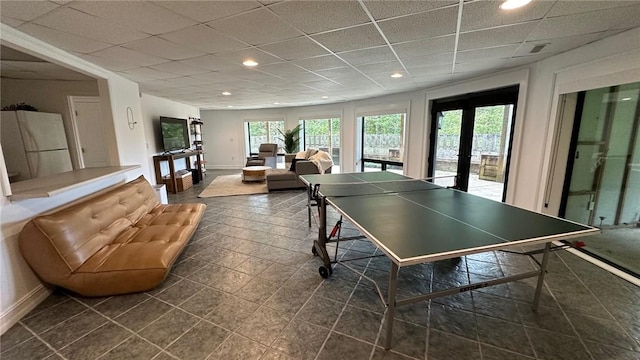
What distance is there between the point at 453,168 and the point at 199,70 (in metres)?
4.86

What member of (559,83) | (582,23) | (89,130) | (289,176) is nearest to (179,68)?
(89,130)

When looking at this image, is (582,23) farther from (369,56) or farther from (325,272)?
(325,272)

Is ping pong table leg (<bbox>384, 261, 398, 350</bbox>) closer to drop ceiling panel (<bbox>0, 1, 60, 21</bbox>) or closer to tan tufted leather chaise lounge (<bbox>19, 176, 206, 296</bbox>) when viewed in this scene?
tan tufted leather chaise lounge (<bbox>19, 176, 206, 296</bbox>)

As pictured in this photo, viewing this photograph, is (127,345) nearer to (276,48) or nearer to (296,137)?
(276,48)

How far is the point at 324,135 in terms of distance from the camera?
8.66 meters

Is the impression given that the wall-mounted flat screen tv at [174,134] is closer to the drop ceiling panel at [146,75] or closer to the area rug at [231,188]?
the area rug at [231,188]

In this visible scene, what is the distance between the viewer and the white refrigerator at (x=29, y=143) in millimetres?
3824

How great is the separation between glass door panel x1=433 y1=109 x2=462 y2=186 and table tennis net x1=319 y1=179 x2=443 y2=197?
2140 mm

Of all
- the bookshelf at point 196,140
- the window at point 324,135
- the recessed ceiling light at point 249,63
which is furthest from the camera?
the window at point 324,135

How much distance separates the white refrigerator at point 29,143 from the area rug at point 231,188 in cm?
249

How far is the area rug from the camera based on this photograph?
5919 millimetres

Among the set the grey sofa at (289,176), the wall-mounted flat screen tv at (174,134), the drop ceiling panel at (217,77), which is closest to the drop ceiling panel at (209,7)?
the drop ceiling panel at (217,77)

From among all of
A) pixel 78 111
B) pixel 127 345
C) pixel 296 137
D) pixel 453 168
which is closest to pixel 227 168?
pixel 296 137

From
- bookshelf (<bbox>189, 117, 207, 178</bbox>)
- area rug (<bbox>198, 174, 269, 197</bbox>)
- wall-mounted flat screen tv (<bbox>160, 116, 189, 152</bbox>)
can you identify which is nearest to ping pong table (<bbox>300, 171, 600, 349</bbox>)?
area rug (<bbox>198, 174, 269, 197</bbox>)
